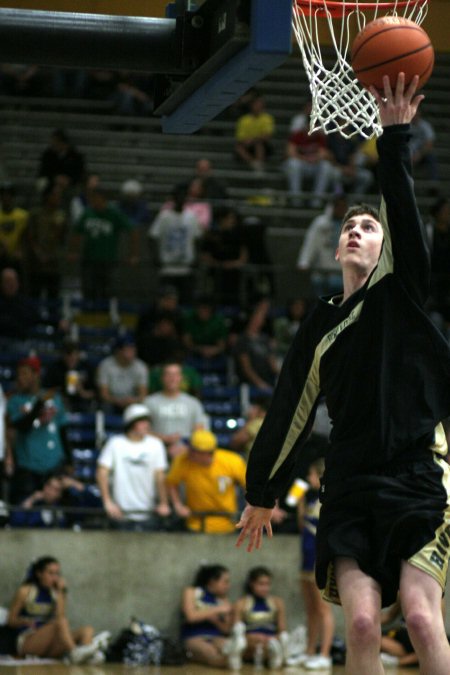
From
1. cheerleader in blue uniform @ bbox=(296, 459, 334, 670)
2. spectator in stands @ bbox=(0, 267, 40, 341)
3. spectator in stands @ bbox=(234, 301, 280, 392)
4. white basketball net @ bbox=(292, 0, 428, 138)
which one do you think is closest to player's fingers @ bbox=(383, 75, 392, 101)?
white basketball net @ bbox=(292, 0, 428, 138)

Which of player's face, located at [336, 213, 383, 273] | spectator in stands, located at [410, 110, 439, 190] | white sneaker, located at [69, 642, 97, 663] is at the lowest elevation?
white sneaker, located at [69, 642, 97, 663]

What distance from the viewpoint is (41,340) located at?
15891 mm

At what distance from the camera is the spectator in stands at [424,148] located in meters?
18.7

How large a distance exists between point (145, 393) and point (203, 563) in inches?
94.8

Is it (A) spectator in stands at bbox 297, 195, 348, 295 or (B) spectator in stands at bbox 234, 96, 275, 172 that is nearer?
(A) spectator in stands at bbox 297, 195, 348, 295

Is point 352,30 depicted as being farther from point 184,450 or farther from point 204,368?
point 204,368

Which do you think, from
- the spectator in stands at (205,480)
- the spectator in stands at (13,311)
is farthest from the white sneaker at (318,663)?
the spectator in stands at (13,311)

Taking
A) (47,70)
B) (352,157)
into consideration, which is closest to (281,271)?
(352,157)

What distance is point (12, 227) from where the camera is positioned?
16.3 meters

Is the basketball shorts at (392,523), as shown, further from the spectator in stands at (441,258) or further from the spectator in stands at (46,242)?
the spectator in stands at (46,242)

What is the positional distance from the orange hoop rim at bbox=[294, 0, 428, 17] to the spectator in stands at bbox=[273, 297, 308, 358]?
927cm

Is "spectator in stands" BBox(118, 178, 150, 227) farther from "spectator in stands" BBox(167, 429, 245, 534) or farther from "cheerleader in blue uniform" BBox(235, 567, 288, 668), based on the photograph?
"cheerleader in blue uniform" BBox(235, 567, 288, 668)

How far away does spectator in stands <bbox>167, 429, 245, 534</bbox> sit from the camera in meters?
12.5

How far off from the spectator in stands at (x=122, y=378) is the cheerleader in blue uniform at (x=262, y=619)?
277cm
